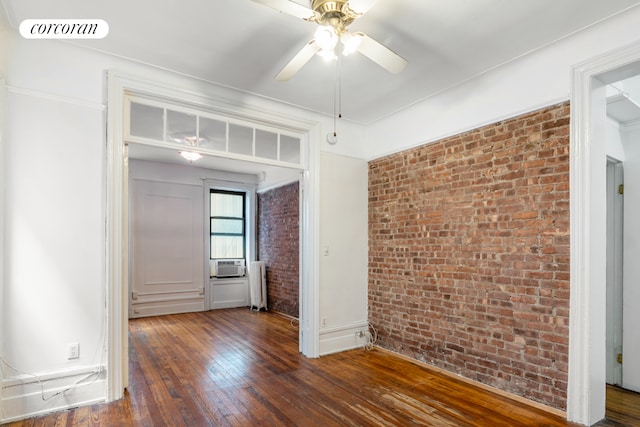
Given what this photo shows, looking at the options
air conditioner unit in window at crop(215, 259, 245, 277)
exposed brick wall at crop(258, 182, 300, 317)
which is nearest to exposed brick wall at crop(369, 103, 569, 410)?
exposed brick wall at crop(258, 182, 300, 317)

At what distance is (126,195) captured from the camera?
9.68ft

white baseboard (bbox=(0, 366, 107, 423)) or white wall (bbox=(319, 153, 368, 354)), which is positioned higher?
white wall (bbox=(319, 153, 368, 354))

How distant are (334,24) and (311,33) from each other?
0.63 meters

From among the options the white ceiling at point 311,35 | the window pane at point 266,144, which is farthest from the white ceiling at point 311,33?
the window pane at point 266,144

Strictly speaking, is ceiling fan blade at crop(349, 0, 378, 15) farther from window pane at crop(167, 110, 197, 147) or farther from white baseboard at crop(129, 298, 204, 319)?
white baseboard at crop(129, 298, 204, 319)

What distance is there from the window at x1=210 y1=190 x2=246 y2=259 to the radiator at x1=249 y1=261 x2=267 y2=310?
30.1 inches

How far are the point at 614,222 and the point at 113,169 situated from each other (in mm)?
4699

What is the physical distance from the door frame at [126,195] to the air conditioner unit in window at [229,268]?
10.8 ft

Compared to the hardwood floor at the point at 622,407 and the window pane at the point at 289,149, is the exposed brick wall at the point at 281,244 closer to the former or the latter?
the window pane at the point at 289,149

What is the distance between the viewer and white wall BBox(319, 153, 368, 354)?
4.02 meters

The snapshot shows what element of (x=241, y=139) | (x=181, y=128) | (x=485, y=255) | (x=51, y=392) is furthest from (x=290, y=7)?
(x=51, y=392)

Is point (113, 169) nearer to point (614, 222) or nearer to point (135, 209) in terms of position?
point (135, 209)

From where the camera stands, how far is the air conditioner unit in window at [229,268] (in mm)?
6777

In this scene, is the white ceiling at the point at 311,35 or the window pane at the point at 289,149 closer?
the white ceiling at the point at 311,35
